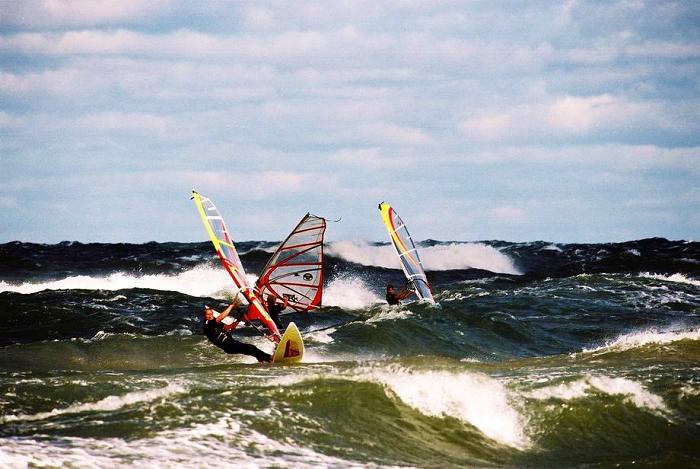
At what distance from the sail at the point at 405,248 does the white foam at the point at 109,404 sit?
10.8 meters

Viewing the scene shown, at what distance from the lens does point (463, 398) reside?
32.9 ft

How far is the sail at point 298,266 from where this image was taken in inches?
587

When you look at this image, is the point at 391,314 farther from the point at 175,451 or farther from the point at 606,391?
the point at 175,451

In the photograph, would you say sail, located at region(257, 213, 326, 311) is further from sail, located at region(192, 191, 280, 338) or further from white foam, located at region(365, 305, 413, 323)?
white foam, located at region(365, 305, 413, 323)

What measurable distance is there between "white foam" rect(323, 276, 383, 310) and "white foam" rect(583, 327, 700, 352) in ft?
26.9

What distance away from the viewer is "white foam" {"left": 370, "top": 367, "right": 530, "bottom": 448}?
9562 millimetres

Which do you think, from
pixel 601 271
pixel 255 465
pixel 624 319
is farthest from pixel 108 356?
pixel 601 271

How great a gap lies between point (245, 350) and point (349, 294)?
43.6 ft

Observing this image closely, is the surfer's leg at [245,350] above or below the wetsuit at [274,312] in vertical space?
below

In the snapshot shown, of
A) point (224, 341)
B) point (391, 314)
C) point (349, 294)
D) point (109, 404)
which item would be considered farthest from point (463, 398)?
point (349, 294)

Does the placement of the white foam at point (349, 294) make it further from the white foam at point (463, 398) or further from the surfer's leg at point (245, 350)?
the white foam at point (463, 398)

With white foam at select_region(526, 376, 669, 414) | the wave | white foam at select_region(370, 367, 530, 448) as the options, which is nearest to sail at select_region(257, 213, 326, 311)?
the wave

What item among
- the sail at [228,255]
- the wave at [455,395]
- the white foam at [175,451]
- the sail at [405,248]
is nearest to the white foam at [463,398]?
the wave at [455,395]

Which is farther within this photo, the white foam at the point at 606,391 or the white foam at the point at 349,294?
the white foam at the point at 349,294
